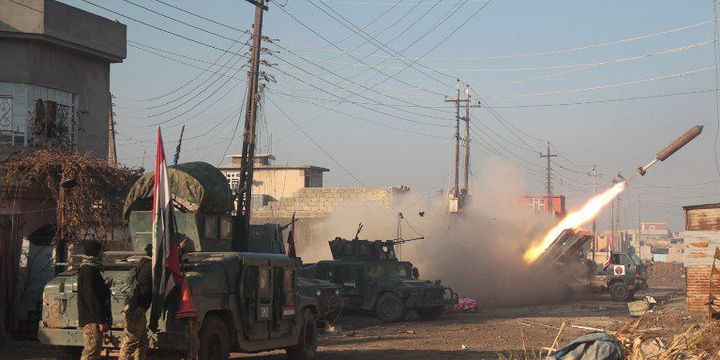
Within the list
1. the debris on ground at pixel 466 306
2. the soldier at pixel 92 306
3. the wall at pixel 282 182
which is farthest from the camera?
the wall at pixel 282 182

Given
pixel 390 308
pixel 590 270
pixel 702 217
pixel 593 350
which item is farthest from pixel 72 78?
pixel 590 270

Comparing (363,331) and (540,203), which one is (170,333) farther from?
(540,203)

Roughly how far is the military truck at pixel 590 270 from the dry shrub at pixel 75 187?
2305 centimetres

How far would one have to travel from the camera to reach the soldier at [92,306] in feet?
37.0

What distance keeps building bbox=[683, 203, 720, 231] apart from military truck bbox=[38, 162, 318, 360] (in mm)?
17962

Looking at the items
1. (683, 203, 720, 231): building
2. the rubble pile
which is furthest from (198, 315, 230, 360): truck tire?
(683, 203, 720, 231): building

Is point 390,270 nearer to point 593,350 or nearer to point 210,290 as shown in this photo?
point 210,290

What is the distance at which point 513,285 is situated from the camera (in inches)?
1513

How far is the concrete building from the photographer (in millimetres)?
23859

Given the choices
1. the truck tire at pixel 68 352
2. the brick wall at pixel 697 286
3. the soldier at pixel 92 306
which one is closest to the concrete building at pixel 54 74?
the truck tire at pixel 68 352

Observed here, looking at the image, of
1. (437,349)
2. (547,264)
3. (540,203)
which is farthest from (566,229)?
(540,203)

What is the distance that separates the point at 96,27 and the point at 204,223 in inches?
484

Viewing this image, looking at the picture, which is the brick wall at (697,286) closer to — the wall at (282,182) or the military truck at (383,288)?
the military truck at (383,288)

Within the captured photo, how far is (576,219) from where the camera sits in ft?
122
